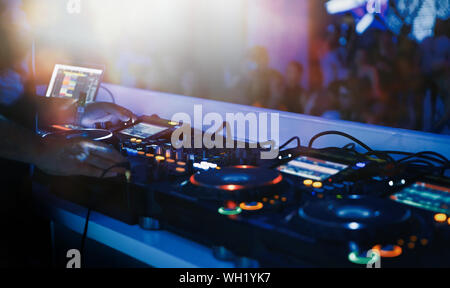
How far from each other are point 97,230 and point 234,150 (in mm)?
351

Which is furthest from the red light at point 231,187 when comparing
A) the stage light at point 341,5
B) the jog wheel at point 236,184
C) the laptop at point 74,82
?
the stage light at point 341,5

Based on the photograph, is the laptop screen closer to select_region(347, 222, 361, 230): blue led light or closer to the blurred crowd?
the blurred crowd

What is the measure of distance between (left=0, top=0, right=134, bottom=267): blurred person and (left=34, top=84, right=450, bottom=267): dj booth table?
8 centimetres

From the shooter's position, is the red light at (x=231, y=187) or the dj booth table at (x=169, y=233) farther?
the dj booth table at (x=169, y=233)

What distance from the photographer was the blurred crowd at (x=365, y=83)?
10.7 feet

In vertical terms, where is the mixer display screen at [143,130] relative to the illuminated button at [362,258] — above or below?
above

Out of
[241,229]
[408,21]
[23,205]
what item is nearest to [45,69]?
[23,205]

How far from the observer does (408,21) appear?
11.8 feet

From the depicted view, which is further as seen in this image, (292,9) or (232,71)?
(292,9)

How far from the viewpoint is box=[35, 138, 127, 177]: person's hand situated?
0.94 m

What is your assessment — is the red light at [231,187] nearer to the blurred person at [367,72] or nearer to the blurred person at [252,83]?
the blurred person at [252,83]

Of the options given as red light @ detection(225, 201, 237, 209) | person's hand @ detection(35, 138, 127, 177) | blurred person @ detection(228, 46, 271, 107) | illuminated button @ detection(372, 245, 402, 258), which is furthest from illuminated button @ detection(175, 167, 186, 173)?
blurred person @ detection(228, 46, 271, 107)

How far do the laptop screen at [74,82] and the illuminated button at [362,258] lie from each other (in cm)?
126

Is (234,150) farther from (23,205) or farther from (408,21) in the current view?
(408,21)
